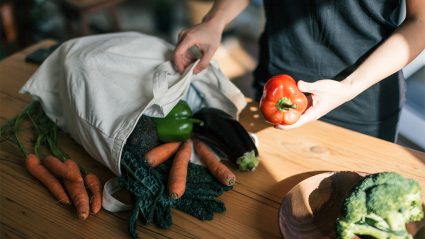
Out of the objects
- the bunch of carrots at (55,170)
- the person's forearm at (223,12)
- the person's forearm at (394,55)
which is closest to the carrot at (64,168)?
the bunch of carrots at (55,170)

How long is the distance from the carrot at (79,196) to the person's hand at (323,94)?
0.60 meters

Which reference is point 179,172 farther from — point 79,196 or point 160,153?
point 79,196

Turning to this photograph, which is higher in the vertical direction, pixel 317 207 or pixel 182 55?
pixel 182 55

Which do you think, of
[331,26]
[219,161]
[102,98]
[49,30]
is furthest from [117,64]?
[49,30]

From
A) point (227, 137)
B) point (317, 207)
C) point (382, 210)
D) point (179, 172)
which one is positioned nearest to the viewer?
point (382, 210)

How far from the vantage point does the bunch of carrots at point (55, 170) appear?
1080mm

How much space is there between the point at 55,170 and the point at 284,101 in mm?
688

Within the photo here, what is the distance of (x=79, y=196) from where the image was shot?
108cm

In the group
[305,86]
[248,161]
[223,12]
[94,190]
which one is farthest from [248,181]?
[223,12]

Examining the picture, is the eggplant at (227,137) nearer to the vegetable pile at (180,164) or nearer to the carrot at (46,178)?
the vegetable pile at (180,164)

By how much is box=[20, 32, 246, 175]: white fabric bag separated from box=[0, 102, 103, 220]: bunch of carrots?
5 centimetres

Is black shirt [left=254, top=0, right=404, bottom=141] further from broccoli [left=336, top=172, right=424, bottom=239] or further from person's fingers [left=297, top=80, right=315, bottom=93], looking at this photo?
broccoli [left=336, top=172, right=424, bottom=239]

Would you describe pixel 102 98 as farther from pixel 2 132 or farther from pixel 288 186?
pixel 288 186

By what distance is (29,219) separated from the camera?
104 centimetres
